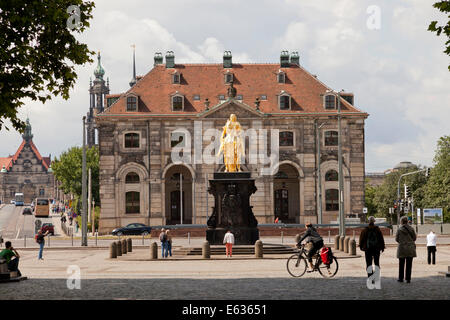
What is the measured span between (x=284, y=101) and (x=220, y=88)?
21.8 feet

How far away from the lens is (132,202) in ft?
240

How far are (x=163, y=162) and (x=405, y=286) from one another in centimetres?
5447

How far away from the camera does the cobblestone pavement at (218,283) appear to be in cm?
1786

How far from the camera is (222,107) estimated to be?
72.0m

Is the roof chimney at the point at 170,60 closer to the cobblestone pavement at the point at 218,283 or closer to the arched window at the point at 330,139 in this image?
the arched window at the point at 330,139

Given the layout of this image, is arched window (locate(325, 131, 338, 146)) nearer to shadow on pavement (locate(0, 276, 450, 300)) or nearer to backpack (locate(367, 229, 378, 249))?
shadow on pavement (locate(0, 276, 450, 300))

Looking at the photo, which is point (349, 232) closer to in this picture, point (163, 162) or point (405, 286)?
point (163, 162)

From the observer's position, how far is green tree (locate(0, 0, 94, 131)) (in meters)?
19.0

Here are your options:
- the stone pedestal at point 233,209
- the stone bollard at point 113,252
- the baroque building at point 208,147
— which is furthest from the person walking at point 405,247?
the baroque building at point 208,147

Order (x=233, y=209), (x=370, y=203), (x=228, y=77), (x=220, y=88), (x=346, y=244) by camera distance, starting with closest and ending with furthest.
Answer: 1. (x=233, y=209)
2. (x=346, y=244)
3. (x=220, y=88)
4. (x=228, y=77)
5. (x=370, y=203)

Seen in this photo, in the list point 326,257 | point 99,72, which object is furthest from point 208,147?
point 99,72

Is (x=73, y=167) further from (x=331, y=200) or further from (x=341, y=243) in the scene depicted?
(x=341, y=243)
